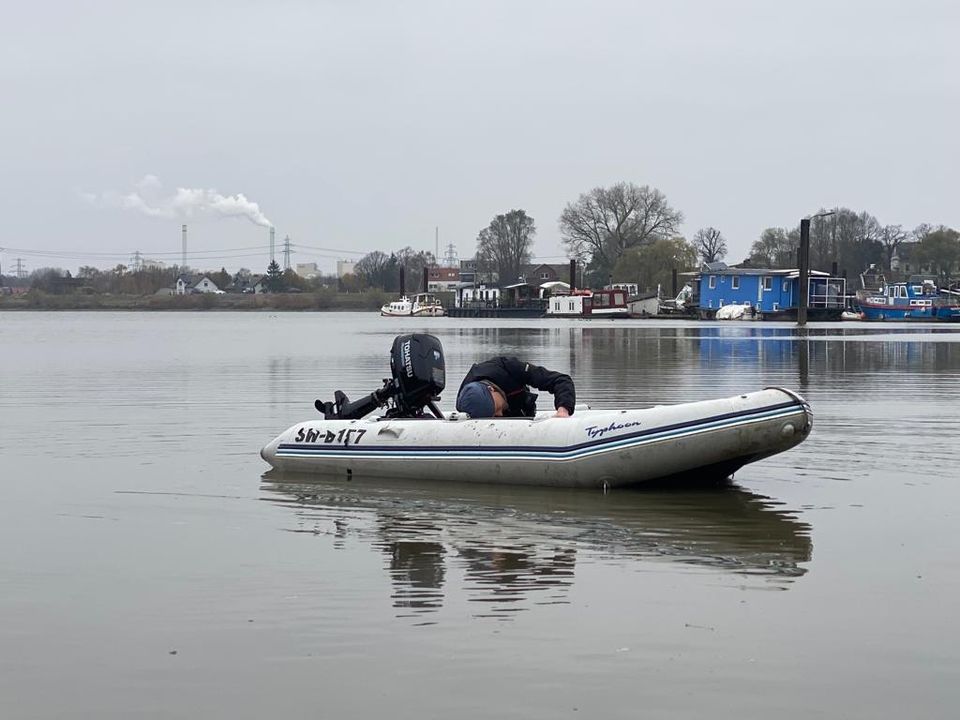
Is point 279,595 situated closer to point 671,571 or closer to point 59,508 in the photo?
A: point 671,571

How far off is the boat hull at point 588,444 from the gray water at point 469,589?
22 cm

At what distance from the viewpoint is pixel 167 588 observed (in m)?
8.73

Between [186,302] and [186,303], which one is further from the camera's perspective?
[186,302]

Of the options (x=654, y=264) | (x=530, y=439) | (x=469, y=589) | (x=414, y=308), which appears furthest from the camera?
(x=654, y=264)

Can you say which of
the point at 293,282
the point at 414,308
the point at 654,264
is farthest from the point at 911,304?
the point at 293,282

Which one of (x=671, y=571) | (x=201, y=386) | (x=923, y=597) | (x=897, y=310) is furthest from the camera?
(x=897, y=310)

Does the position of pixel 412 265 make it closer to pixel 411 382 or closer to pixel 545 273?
pixel 545 273

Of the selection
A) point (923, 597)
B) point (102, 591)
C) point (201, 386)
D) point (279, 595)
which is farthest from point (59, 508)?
point (201, 386)

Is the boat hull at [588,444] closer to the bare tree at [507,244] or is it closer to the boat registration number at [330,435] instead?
the boat registration number at [330,435]

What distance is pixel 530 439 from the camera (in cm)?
1253

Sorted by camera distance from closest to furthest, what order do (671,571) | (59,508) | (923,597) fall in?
(923,597), (671,571), (59,508)

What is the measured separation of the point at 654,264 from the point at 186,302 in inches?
2229

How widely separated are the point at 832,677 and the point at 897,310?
86.7 meters

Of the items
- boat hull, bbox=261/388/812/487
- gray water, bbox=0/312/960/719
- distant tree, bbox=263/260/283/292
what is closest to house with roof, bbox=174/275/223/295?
distant tree, bbox=263/260/283/292
